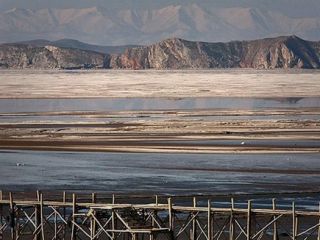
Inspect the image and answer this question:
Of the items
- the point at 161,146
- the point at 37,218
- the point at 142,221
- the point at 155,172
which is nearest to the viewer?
the point at 142,221

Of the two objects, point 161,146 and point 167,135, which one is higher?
point 161,146

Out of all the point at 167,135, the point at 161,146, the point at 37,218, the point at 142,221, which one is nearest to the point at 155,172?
the point at 161,146

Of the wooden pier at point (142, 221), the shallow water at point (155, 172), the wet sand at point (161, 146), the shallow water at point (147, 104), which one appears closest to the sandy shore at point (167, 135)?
the wet sand at point (161, 146)

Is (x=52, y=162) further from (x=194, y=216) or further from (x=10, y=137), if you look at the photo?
(x=194, y=216)

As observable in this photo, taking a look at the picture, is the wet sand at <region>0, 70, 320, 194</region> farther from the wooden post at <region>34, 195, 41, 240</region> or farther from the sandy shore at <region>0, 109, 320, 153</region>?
the wooden post at <region>34, 195, 41, 240</region>

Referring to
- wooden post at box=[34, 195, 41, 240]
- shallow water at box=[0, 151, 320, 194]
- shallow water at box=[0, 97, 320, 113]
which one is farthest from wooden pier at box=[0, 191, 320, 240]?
shallow water at box=[0, 97, 320, 113]

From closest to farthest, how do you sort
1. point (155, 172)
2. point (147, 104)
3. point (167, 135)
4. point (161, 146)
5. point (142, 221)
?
point (142, 221)
point (155, 172)
point (161, 146)
point (167, 135)
point (147, 104)

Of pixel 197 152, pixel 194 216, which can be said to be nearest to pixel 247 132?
pixel 197 152

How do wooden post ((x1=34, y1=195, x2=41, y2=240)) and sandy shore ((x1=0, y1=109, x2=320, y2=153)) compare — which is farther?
sandy shore ((x1=0, y1=109, x2=320, y2=153))

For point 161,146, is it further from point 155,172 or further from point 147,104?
point 147,104

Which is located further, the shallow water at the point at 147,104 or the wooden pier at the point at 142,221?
the shallow water at the point at 147,104

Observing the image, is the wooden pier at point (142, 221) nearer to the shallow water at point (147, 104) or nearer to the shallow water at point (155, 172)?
the shallow water at point (155, 172)
